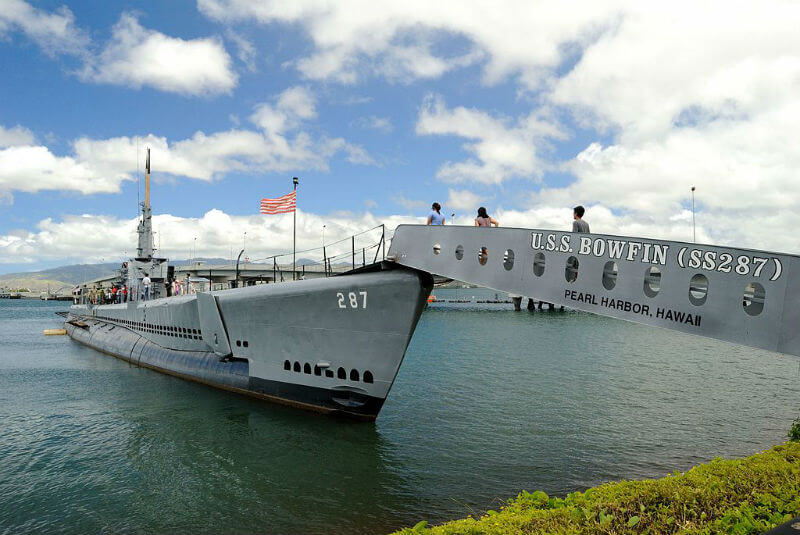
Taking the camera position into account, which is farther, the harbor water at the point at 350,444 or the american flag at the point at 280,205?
the american flag at the point at 280,205

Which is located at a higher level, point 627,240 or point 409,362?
point 627,240

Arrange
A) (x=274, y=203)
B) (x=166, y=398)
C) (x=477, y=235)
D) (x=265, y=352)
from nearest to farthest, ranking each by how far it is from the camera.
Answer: (x=477, y=235), (x=265, y=352), (x=166, y=398), (x=274, y=203)

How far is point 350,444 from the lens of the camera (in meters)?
13.0

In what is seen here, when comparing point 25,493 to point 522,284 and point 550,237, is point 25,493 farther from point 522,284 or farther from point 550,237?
point 550,237

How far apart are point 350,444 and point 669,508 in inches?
345

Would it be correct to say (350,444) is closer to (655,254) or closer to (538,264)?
(538,264)

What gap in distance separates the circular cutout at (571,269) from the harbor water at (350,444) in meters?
4.52

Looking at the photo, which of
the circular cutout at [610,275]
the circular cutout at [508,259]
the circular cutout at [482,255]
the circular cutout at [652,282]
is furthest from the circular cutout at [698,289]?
the circular cutout at [482,255]

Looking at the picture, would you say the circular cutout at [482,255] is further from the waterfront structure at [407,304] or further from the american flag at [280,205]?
the american flag at [280,205]

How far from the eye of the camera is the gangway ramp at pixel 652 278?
665 cm

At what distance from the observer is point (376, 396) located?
14.1m

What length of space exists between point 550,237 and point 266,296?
1029 cm

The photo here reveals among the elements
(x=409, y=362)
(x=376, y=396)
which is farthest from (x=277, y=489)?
(x=409, y=362)

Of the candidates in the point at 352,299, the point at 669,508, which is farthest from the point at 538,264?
the point at 352,299
